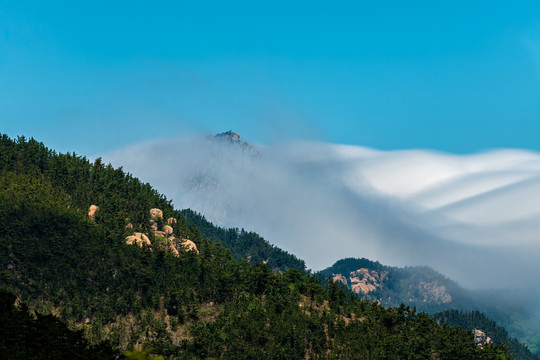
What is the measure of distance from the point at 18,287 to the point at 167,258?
29645 millimetres

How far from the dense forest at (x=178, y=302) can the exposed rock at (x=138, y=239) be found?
820 millimetres

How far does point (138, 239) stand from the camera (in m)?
124

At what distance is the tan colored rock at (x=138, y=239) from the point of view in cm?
12131

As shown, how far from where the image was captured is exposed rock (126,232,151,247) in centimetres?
12138

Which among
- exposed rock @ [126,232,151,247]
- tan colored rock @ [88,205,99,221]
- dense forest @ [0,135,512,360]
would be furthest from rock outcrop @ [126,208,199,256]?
tan colored rock @ [88,205,99,221]

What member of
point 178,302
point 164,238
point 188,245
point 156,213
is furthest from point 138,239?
point 178,302

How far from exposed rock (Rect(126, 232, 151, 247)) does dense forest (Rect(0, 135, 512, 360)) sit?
32.3 inches

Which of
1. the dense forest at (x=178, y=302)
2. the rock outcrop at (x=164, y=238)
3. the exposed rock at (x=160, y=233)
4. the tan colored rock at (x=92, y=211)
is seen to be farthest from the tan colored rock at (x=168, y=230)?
the tan colored rock at (x=92, y=211)

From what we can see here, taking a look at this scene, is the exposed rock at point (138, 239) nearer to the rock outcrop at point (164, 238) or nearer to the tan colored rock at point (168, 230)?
the rock outcrop at point (164, 238)

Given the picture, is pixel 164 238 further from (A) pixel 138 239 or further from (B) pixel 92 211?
(B) pixel 92 211

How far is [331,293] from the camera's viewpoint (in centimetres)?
11206

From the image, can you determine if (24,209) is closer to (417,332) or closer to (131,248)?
(131,248)

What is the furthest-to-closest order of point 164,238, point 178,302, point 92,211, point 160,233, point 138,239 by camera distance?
point 160,233
point 164,238
point 92,211
point 138,239
point 178,302

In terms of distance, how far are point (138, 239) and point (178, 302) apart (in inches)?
1130
